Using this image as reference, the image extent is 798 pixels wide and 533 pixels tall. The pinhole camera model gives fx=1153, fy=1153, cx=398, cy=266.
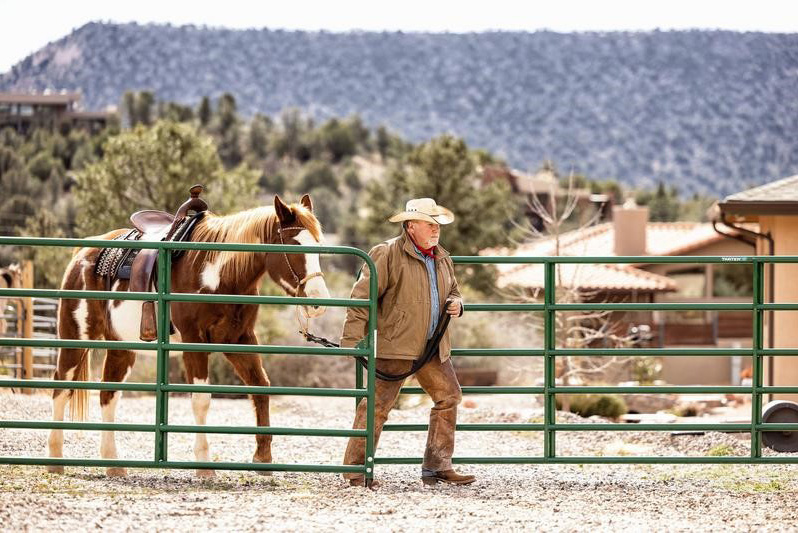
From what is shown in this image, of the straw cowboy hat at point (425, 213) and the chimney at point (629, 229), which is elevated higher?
the straw cowboy hat at point (425, 213)

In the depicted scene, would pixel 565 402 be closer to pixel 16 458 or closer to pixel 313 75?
pixel 16 458

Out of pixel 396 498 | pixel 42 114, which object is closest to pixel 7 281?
pixel 396 498

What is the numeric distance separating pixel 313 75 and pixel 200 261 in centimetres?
12390

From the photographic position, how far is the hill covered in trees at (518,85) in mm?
108688

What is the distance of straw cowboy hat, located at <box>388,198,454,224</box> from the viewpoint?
7547mm

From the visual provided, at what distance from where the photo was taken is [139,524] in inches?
246

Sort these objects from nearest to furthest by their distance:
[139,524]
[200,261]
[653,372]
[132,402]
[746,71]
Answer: [139,524]
[200,261]
[132,402]
[653,372]
[746,71]

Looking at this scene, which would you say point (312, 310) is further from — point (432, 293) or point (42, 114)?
point (42, 114)

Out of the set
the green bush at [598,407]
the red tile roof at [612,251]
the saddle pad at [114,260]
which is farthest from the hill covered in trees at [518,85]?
the saddle pad at [114,260]

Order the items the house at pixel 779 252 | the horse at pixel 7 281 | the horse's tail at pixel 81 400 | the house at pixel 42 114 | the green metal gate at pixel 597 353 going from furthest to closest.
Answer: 1. the house at pixel 42 114
2. the horse at pixel 7 281
3. the house at pixel 779 252
4. the horse's tail at pixel 81 400
5. the green metal gate at pixel 597 353

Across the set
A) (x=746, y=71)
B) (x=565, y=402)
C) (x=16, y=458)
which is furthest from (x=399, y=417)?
(x=746, y=71)

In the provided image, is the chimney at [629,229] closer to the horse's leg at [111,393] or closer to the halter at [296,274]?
the horse's leg at [111,393]

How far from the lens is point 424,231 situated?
300 inches

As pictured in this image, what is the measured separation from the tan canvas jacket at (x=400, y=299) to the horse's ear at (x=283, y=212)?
0.76m
